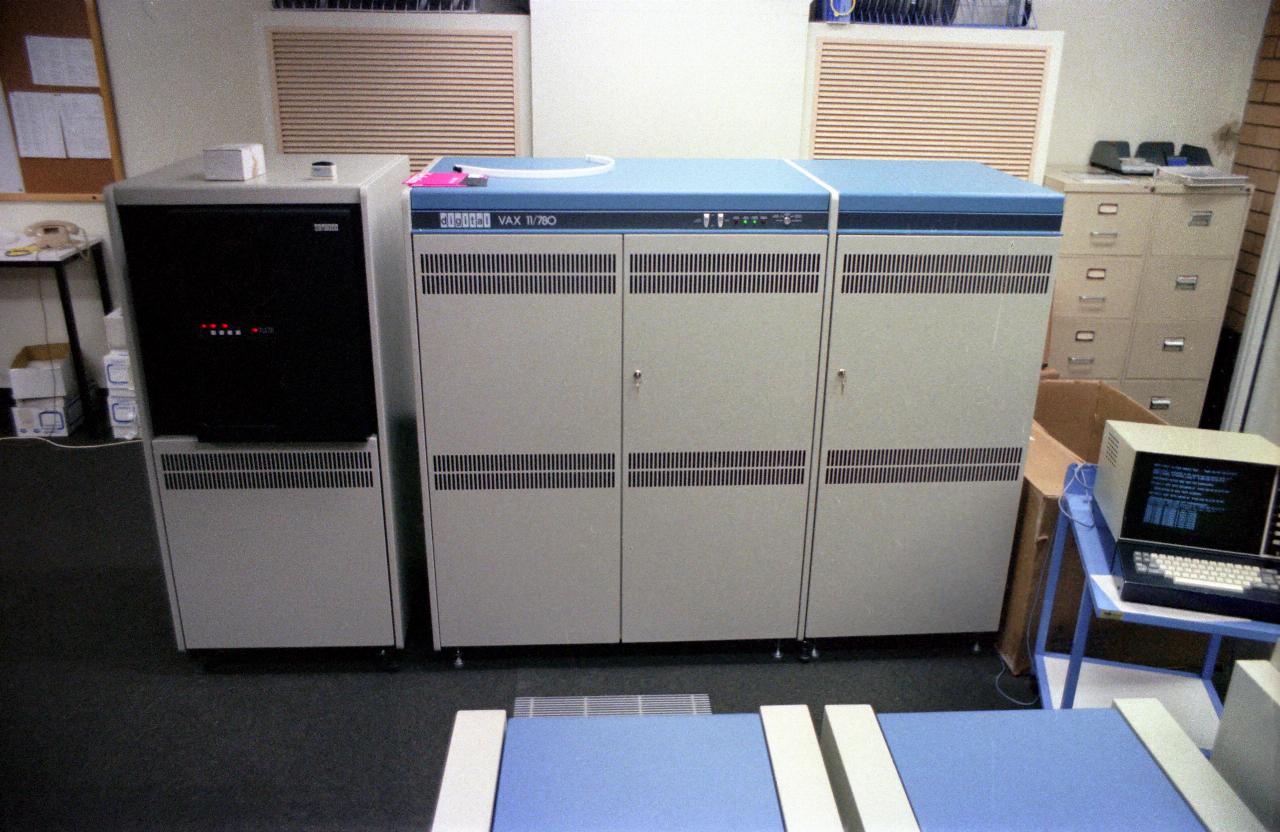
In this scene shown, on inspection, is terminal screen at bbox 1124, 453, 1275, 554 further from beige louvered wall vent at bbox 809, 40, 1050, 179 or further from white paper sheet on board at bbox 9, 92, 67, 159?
white paper sheet on board at bbox 9, 92, 67, 159

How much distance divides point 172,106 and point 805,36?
2.73 meters

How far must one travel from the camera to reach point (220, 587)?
8.64 ft

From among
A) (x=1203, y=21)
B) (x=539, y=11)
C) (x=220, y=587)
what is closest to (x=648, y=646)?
(x=220, y=587)

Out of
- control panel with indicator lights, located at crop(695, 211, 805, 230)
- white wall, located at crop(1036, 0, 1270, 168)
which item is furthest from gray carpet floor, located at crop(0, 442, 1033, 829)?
white wall, located at crop(1036, 0, 1270, 168)

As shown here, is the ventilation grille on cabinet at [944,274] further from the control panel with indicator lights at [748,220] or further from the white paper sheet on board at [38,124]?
the white paper sheet on board at [38,124]

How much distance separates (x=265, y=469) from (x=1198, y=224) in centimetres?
372

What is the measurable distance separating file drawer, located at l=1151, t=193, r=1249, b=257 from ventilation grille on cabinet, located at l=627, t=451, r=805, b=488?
88.7 inches

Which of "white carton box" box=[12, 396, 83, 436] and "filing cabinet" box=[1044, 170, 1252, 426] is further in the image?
"white carton box" box=[12, 396, 83, 436]

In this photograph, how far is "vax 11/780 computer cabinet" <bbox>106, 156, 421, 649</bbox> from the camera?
229 centimetres

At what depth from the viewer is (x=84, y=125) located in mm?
4012

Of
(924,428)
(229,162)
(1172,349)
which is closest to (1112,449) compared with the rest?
(924,428)

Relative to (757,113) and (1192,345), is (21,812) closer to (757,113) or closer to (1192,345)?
(757,113)

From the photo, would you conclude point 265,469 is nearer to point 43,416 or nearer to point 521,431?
point 521,431

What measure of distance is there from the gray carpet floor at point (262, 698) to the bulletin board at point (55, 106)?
1.83m
